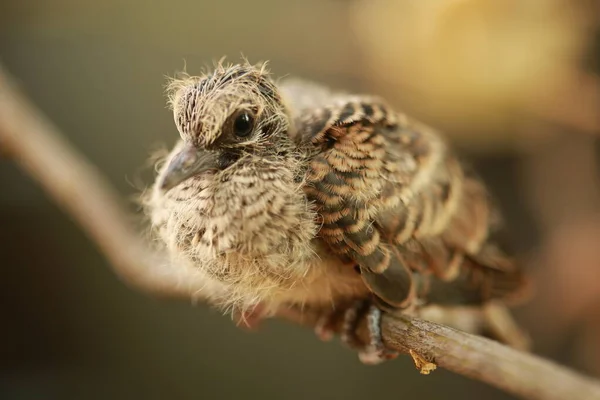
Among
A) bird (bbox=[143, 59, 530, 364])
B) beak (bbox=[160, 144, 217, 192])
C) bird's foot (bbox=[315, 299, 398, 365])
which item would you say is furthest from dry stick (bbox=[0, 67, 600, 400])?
beak (bbox=[160, 144, 217, 192])

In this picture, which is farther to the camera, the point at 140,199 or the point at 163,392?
the point at 163,392

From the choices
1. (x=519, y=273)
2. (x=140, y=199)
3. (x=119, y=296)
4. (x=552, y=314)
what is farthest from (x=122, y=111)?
(x=552, y=314)

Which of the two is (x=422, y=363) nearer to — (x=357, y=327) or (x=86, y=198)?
(x=357, y=327)

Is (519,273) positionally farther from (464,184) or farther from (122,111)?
(122,111)

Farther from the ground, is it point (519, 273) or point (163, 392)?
point (519, 273)

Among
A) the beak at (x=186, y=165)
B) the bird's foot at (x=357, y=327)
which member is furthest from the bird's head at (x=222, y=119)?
the bird's foot at (x=357, y=327)

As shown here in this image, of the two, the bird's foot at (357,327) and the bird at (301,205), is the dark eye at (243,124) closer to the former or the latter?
the bird at (301,205)
